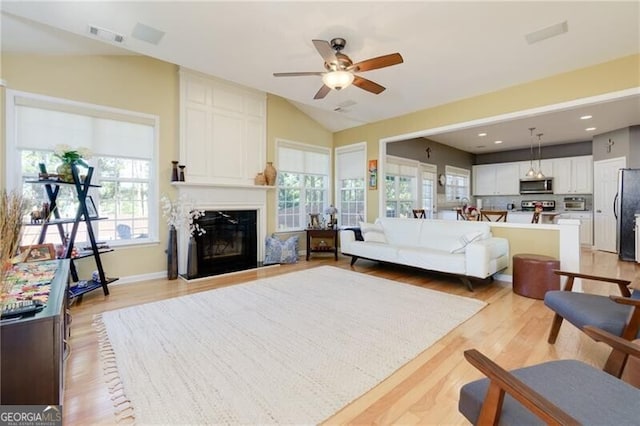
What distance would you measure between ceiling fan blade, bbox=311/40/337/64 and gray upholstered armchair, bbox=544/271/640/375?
2.88m

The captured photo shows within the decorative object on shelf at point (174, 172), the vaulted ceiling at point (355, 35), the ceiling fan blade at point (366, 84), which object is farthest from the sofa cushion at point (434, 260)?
the decorative object on shelf at point (174, 172)

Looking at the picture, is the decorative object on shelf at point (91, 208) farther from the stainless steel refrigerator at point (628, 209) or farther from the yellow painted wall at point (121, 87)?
the stainless steel refrigerator at point (628, 209)

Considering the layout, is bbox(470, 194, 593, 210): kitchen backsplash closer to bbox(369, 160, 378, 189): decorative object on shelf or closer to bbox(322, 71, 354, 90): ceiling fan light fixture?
bbox(369, 160, 378, 189): decorative object on shelf

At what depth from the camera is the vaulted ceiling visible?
8.41 feet

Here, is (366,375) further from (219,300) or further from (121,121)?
(121,121)

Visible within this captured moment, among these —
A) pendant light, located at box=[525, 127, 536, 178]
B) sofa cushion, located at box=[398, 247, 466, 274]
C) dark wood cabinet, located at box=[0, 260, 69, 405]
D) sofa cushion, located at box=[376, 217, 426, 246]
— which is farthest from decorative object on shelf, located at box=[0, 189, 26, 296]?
pendant light, located at box=[525, 127, 536, 178]

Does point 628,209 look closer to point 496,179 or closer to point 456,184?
point 496,179

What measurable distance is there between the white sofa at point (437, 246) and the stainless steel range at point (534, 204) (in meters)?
5.30

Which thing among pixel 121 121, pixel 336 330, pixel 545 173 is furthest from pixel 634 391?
pixel 545 173

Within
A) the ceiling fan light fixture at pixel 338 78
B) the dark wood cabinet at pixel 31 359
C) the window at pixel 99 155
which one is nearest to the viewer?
the dark wood cabinet at pixel 31 359

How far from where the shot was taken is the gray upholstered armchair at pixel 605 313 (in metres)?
1.75

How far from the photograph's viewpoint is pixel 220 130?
4980 millimetres

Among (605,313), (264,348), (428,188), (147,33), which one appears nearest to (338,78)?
(147,33)

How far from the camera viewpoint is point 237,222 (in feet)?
17.6
